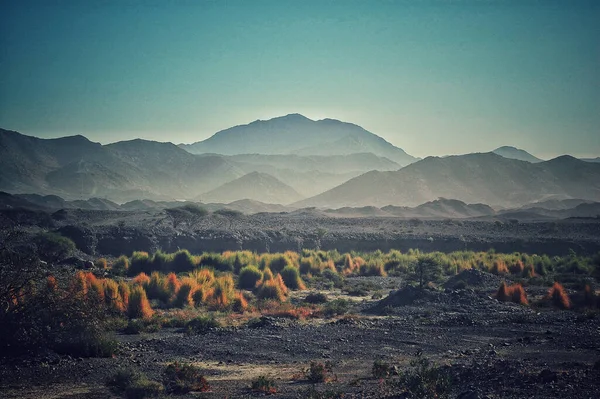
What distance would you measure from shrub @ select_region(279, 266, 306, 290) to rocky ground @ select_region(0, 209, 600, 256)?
17730 millimetres

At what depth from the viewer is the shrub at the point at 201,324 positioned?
20875 mm

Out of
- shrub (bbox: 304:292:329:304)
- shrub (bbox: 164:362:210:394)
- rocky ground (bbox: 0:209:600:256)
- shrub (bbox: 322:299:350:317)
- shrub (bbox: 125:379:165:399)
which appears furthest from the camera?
rocky ground (bbox: 0:209:600:256)

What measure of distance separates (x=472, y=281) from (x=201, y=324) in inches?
717

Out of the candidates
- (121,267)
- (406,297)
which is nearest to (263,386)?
(406,297)

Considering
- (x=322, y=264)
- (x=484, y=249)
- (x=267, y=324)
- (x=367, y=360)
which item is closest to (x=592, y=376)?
(x=367, y=360)

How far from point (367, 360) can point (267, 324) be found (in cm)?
616

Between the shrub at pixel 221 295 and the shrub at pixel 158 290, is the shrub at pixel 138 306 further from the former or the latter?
the shrub at pixel 221 295

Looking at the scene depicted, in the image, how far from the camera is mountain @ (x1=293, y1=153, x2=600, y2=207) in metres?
164

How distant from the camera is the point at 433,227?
254ft

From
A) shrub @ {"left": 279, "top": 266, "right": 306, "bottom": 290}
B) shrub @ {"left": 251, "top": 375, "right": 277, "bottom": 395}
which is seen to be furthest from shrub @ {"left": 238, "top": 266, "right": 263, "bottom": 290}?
shrub @ {"left": 251, "top": 375, "right": 277, "bottom": 395}

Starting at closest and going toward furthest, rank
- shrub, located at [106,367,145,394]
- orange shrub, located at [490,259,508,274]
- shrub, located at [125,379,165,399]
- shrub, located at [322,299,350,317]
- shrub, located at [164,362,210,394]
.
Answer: shrub, located at [125,379,165,399] < shrub, located at [106,367,145,394] < shrub, located at [164,362,210,394] < shrub, located at [322,299,350,317] < orange shrub, located at [490,259,508,274]

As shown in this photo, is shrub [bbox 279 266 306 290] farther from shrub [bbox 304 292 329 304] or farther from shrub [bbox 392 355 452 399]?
shrub [bbox 392 355 452 399]

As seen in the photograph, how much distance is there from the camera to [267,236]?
185ft

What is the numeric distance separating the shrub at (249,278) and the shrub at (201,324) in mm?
11362
